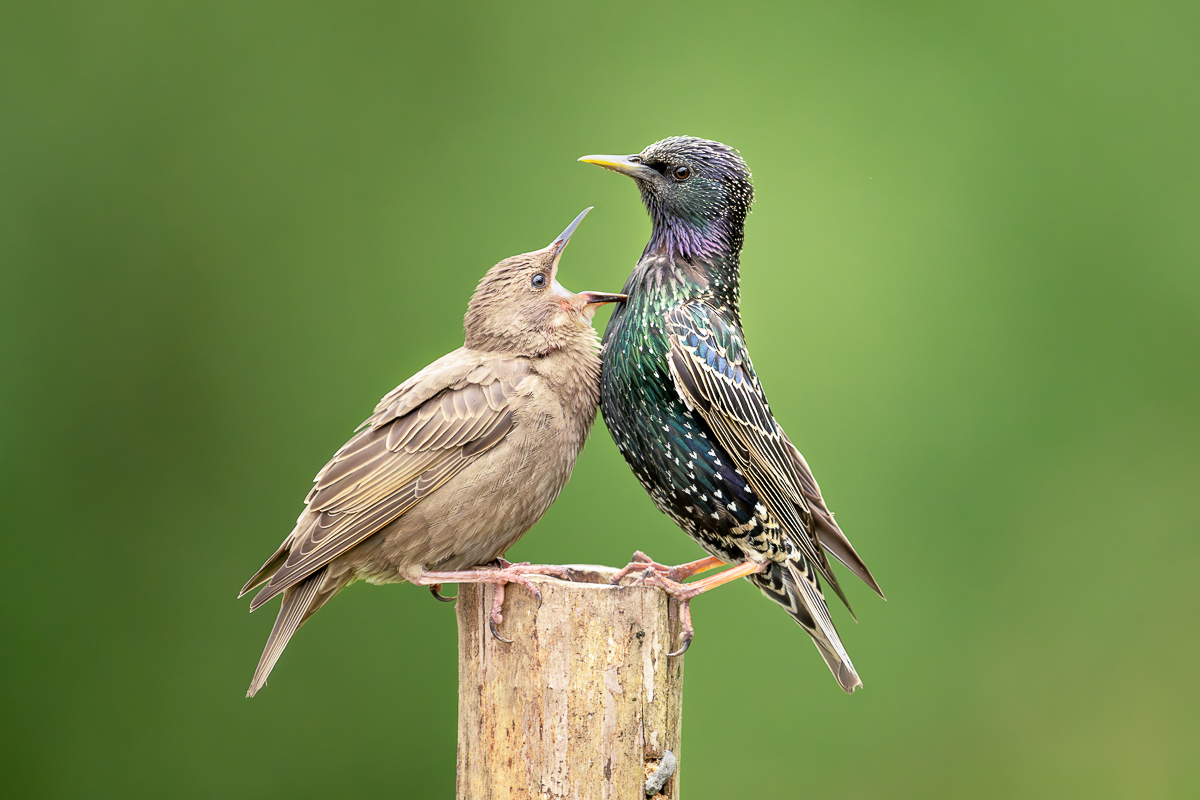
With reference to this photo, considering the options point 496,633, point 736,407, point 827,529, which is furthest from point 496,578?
point 827,529

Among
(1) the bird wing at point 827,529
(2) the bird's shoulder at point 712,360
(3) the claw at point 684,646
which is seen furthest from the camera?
(1) the bird wing at point 827,529

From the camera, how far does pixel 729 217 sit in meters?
3.09

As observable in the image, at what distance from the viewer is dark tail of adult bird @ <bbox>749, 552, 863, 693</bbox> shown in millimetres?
3010

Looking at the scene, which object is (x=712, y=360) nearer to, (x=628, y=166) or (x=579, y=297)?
(x=579, y=297)

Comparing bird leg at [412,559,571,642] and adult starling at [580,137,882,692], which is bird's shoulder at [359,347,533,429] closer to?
adult starling at [580,137,882,692]

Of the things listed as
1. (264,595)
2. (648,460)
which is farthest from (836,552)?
(264,595)

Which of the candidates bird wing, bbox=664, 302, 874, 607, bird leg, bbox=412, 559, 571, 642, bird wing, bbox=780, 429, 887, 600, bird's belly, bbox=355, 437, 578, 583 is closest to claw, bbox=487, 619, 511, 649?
bird leg, bbox=412, 559, 571, 642

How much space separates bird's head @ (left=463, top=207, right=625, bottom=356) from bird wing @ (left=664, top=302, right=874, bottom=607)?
297 millimetres

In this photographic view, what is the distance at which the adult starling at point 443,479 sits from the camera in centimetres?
289

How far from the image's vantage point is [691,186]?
3.04 meters

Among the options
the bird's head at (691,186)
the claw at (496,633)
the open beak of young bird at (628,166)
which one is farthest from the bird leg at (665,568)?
the open beak of young bird at (628,166)

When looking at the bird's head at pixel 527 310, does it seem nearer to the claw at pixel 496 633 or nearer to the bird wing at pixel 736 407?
the bird wing at pixel 736 407

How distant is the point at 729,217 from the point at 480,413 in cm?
93

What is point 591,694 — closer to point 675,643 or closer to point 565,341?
point 675,643
